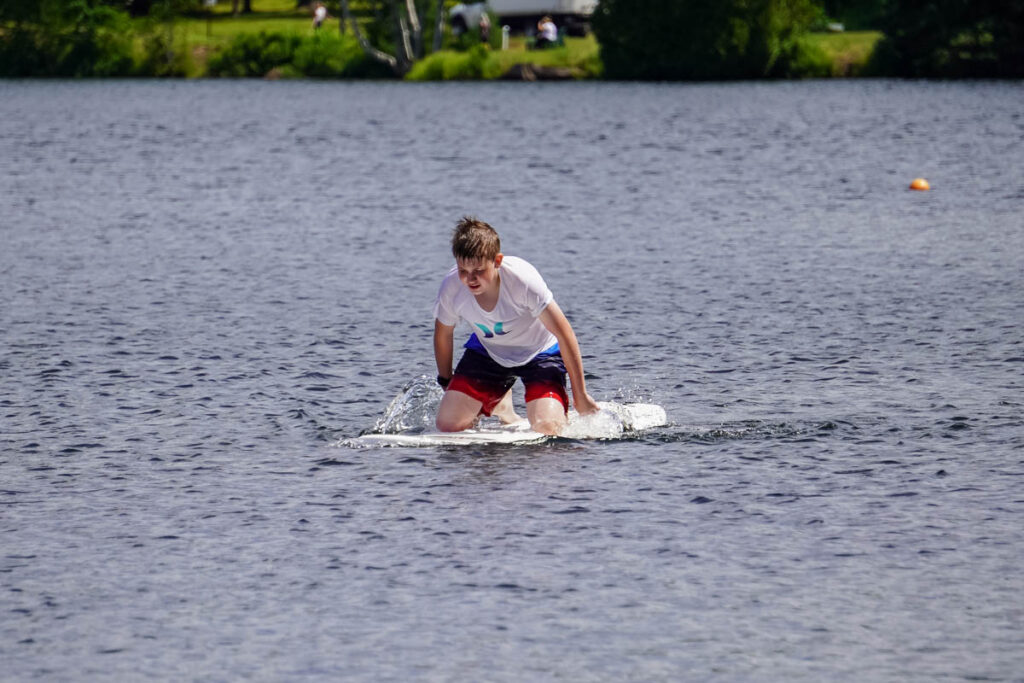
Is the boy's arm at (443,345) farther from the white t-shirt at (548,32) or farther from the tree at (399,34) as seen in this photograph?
the white t-shirt at (548,32)

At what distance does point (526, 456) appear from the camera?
37.2 feet

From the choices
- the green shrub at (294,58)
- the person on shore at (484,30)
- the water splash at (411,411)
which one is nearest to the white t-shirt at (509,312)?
the water splash at (411,411)

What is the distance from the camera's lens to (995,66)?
78.3 meters

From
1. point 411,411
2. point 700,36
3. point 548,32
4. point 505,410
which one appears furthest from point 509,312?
point 548,32

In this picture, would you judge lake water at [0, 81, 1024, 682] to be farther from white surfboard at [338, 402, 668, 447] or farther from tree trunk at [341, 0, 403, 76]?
tree trunk at [341, 0, 403, 76]

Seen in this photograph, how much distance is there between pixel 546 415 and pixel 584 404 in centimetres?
43

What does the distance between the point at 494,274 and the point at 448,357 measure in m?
0.94

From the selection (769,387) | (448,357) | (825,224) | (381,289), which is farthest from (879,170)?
(448,357)

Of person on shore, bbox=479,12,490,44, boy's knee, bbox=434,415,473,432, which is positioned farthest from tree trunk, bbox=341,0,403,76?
boy's knee, bbox=434,415,473,432

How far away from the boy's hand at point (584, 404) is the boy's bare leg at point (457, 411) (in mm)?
810

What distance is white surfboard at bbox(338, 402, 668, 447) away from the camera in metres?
11.7

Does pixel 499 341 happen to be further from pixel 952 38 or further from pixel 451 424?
pixel 952 38

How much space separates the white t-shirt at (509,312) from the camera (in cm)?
1091

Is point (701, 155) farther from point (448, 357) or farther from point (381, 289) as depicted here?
point (448, 357)
